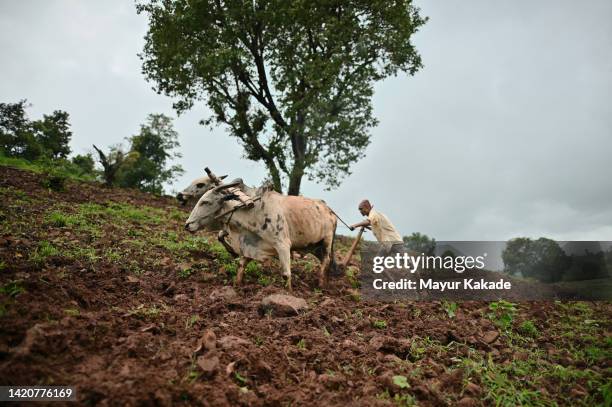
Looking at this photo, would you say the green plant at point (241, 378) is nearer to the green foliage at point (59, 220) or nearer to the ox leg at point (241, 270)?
the ox leg at point (241, 270)

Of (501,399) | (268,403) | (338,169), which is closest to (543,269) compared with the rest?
(501,399)

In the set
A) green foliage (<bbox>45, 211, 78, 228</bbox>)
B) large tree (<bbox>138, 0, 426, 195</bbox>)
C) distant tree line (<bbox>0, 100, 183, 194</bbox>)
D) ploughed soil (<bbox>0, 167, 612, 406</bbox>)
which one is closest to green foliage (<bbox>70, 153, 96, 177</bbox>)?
distant tree line (<bbox>0, 100, 183, 194</bbox>)

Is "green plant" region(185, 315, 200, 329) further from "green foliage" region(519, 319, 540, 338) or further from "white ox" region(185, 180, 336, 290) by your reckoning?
"green foliage" region(519, 319, 540, 338)

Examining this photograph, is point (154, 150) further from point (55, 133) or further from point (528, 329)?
point (528, 329)

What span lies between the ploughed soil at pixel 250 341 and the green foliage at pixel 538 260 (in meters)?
1.11

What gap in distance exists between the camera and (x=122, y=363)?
3646 millimetres

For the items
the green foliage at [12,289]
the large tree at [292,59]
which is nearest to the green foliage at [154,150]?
the large tree at [292,59]

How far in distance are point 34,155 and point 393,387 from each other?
32.6 meters

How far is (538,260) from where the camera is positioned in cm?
1041

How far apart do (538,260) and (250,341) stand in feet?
27.9

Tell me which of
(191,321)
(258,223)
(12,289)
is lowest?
(191,321)

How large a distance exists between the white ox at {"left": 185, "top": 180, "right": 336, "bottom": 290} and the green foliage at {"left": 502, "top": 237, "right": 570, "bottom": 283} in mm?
4635

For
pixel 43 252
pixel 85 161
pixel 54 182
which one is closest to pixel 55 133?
pixel 85 161

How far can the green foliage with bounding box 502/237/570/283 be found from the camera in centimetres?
993
